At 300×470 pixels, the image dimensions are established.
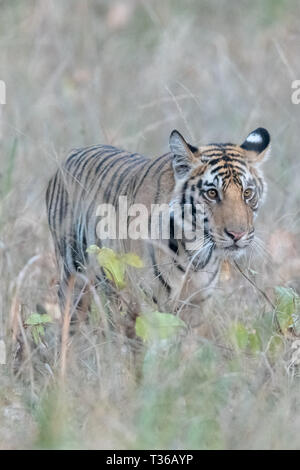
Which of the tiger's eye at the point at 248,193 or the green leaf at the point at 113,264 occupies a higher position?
the tiger's eye at the point at 248,193

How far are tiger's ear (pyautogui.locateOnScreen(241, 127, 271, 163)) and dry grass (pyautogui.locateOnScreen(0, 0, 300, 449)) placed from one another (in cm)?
34

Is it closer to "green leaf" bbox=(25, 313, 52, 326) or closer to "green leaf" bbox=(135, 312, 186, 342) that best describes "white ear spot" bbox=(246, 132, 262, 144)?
"green leaf" bbox=(135, 312, 186, 342)

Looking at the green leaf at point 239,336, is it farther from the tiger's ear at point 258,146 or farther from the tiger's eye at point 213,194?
the tiger's ear at point 258,146

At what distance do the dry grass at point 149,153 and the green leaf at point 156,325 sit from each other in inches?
3.2

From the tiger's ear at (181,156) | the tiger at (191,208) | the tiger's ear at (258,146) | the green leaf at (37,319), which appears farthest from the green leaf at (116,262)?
the tiger's ear at (258,146)

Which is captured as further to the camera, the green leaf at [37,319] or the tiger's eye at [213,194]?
the tiger's eye at [213,194]

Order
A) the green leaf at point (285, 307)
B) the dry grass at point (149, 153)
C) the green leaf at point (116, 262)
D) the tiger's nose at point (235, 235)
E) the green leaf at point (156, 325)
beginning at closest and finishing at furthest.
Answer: the dry grass at point (149, 153) < the green leaf at point (156, 325) < the green leaf at point (116, 262) < the green leaf at point (285, 307) < the tiger's nose at point (235, 235)

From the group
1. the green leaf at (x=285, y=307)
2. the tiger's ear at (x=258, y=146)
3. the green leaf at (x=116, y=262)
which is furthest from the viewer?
the tiger's ear at (x=258, y=146)

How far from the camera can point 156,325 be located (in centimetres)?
376

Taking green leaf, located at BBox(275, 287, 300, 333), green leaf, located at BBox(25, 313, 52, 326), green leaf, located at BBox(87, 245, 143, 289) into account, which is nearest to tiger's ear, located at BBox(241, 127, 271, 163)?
green leaf, located at BBox(275, 287, 300, 333)

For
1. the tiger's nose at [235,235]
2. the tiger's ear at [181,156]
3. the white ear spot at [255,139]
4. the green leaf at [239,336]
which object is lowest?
the green leaf at [239,336]

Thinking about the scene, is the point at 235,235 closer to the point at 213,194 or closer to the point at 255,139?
the point at 213,194

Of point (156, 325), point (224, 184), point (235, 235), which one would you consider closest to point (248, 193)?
point (224, 184)

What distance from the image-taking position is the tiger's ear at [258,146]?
4629mm
